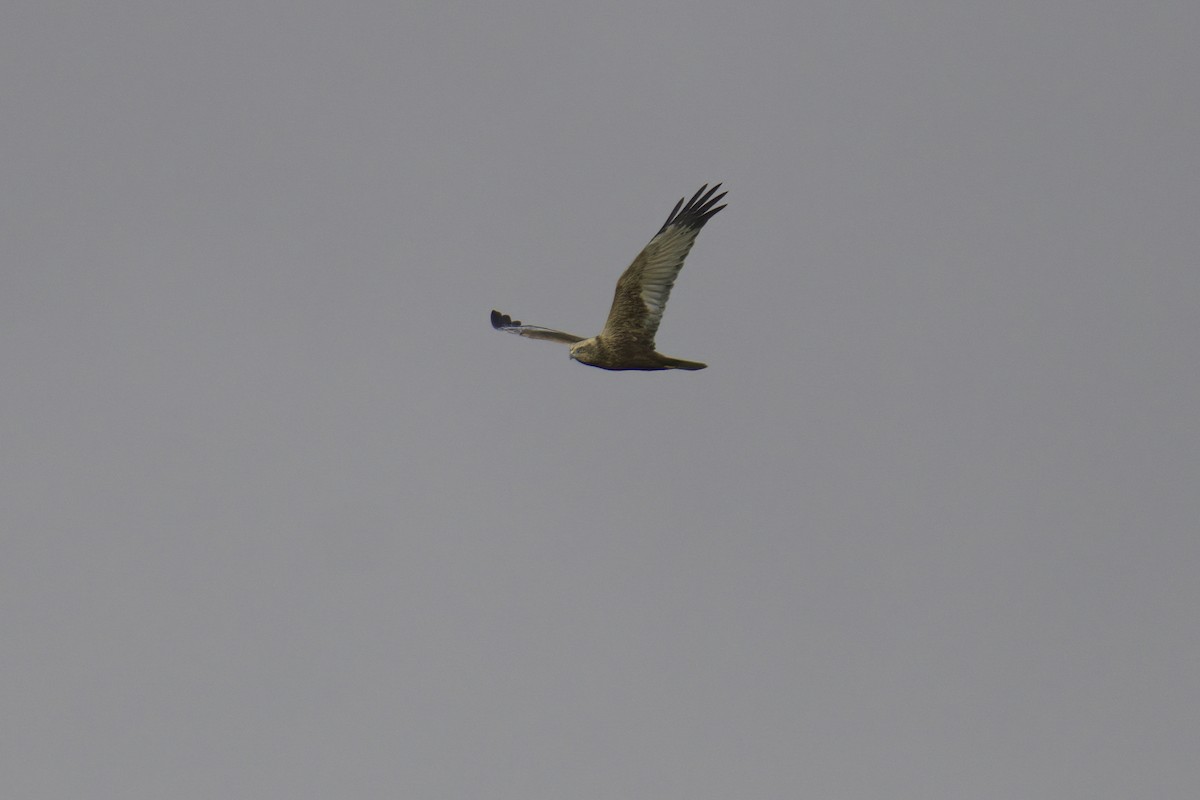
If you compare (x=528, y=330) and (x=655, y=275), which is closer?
(x=655, y=275)

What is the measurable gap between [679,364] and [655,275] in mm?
1593

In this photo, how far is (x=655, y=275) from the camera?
88.6ft

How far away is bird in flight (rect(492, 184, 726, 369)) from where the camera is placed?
26828mm

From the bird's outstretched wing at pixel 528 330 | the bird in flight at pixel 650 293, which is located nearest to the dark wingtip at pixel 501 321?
the bird's outstretched wing at pixel 528 330

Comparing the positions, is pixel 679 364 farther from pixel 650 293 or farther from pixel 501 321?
pixel 501 321

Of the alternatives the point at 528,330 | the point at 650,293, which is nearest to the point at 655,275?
the point at 650,293

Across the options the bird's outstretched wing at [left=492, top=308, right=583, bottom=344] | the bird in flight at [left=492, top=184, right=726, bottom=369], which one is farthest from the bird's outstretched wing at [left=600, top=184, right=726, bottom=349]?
the bird's outstretched wing at [left=492, top=308, right=583, bottom=344]

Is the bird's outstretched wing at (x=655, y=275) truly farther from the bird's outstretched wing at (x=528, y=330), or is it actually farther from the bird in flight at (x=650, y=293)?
the bird's outstretched wing at (x=528, y=330)

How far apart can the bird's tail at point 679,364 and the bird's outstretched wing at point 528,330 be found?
350 centimetres

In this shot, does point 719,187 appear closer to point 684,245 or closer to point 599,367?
point 684,245

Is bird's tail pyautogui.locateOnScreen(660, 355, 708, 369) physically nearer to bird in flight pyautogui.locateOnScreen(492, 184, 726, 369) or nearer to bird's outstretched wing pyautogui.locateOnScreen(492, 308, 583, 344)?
bird in flight pyautogui.locateOnScreen(492, 184, 726, 369)

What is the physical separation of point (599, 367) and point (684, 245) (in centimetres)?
267

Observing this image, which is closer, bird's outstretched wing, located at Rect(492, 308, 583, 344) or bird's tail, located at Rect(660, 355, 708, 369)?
bird's tail, located at Rect(660, 355, 708, 369)

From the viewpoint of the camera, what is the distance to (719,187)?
2709 cm
